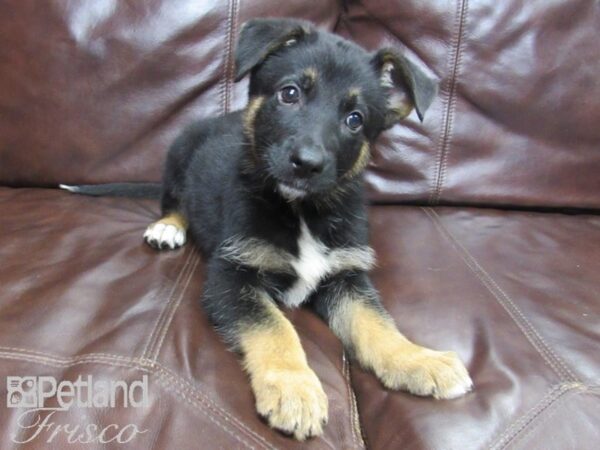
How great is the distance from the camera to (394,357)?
186 cm

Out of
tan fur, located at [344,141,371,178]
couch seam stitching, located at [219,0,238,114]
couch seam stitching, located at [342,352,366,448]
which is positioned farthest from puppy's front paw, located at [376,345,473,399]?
couch seam stitching, located at [219,0,238,114]

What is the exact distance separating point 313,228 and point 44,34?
1.80 metres

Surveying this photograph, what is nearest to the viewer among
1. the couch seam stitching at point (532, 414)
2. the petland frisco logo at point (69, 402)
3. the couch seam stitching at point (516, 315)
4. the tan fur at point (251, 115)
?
the petland frisco logo at point (69, 402)

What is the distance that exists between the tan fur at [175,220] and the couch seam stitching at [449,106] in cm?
137

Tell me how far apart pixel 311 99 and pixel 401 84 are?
420 mm

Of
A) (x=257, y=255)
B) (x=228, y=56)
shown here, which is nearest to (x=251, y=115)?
(x=257, y=255)

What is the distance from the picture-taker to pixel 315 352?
194 cm

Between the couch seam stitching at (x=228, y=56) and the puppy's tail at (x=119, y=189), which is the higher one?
the couch seam stitching at (x=228, y=56)

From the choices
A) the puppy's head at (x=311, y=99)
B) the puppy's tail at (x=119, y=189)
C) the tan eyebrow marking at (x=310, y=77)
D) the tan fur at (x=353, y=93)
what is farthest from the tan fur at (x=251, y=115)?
the puppy's tail at (x=119, y=189)

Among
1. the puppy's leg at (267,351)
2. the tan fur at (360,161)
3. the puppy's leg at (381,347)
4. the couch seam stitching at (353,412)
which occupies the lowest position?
the couch seam stitching at (353,412)

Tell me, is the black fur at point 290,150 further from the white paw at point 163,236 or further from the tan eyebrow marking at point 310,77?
the white paw at point 163,236

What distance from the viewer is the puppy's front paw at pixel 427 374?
5.65 ft

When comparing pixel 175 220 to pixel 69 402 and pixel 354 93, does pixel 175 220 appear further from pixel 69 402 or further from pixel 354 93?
pixel 69 402

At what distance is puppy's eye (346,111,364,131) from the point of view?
2219 mm
